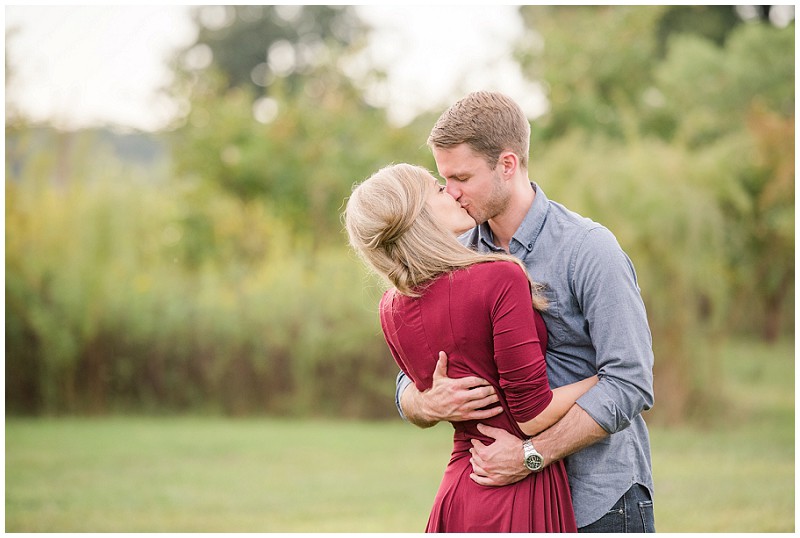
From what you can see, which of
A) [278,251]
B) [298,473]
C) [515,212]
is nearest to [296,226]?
[278,251]

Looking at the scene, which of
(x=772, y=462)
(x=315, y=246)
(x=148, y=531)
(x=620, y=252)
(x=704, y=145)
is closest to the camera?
(x=620, y=252)

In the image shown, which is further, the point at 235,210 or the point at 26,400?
the point at 235,210

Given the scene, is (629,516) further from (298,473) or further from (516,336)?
(298,473)

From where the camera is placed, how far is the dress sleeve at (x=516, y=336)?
2.04 m

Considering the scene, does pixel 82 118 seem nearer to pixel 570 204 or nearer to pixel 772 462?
pixel 570 204

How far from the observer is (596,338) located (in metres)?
2.12

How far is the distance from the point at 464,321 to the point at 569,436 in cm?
37

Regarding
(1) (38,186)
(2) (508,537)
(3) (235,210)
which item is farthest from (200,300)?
(2) (508,537)

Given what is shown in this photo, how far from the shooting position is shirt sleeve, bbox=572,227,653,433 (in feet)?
6.87

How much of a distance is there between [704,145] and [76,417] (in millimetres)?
8033

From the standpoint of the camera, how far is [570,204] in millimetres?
9055

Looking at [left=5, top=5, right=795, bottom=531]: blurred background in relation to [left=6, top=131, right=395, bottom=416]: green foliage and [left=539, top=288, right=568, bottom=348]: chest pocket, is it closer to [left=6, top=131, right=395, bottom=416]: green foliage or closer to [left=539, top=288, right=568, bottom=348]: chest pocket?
[left=6, top=131, right=395, bottom=416]: green foliage

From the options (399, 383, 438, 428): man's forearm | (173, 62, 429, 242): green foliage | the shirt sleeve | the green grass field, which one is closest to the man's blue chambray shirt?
the shirt sleeve

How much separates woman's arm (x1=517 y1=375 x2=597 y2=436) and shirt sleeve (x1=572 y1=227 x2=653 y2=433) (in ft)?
0.09
